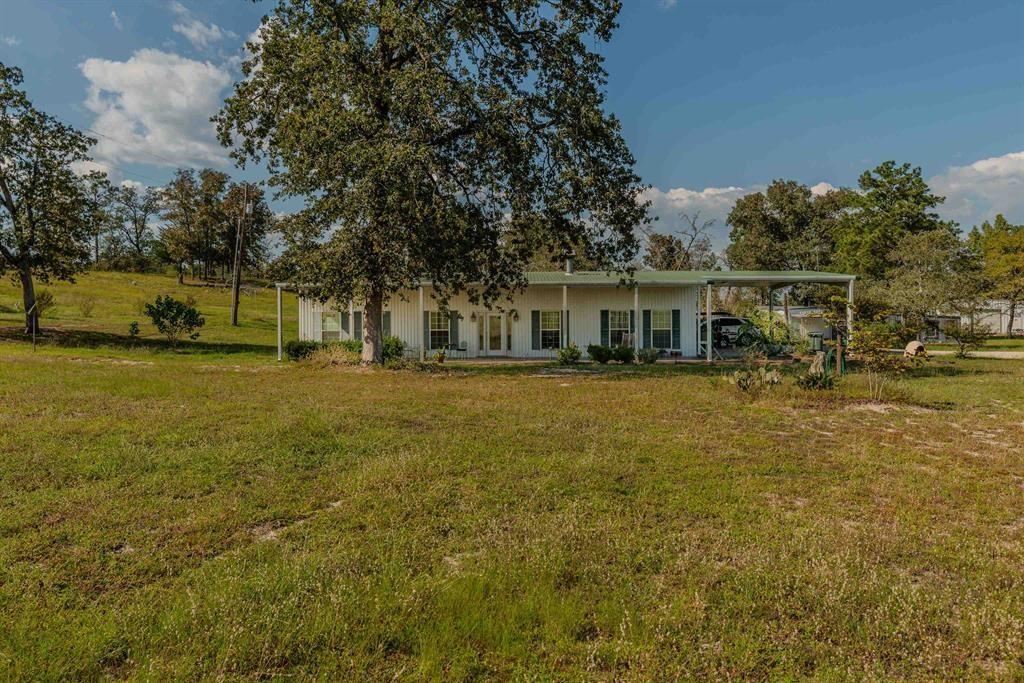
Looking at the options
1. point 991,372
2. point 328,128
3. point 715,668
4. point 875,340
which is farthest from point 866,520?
point 991,372

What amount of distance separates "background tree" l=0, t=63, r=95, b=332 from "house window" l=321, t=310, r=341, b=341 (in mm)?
11378

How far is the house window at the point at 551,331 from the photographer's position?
833 inches

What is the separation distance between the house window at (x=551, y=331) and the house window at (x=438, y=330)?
146 inches

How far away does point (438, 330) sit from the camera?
69.5 ft

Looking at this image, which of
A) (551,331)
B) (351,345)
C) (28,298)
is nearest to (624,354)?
(551,331)

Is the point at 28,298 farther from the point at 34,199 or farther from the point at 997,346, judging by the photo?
the point at 997,346

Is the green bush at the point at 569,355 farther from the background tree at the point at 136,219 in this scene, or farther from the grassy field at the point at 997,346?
the background tree at the point at 136,219

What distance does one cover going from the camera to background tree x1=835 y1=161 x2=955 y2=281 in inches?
1650

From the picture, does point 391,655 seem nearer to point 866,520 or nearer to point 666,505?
point 666,505

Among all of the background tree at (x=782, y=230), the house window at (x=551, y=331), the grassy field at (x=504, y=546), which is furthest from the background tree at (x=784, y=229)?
the grassy field at (x=504, y=546)

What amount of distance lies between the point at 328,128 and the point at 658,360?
13534mm

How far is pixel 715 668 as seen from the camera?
93.7 inches

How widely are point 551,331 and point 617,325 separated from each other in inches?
102

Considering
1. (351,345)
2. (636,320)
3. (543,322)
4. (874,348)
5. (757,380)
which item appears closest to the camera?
(874,348)
